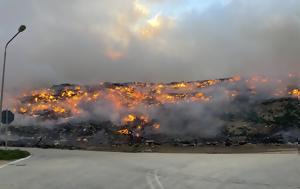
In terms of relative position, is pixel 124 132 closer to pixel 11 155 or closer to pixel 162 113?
pixel 162 113

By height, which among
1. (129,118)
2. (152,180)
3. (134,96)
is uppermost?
(134,96)

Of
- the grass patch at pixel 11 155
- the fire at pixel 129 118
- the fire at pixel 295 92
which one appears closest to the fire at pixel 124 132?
the fire at pixel 129 118

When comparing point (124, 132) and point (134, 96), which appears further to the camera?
point (134, 96)

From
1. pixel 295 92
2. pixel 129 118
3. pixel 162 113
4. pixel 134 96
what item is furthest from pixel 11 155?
pixel 134 96

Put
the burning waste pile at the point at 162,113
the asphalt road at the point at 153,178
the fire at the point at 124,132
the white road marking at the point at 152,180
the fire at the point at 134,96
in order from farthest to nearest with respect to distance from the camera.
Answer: the fire at the point at 134,96 < the fire at the point at 124,132 < the burning waste pile at the point at 162,113 < the asphalt road at the point at 153,178 < the white road marking at the point at 152,180

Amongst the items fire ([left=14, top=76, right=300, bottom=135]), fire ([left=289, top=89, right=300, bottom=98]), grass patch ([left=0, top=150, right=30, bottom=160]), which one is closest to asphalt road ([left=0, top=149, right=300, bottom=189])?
grass patch ([left=0, top=150, right=30, bottom=160])

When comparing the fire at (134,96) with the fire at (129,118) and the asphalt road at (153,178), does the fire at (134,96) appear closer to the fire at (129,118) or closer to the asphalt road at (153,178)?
the fire at (129,118)

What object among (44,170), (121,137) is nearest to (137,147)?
(121,137)

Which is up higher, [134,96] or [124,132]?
[134,96]
